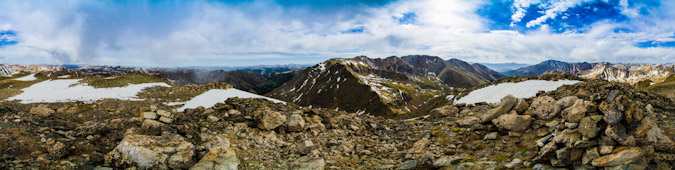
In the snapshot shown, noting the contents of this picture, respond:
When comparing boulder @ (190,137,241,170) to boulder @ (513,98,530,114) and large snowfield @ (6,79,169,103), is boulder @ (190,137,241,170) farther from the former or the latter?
large snowfield @ (6,79,169,103)

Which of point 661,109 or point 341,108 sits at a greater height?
point 661,109

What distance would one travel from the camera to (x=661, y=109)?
44.0ft

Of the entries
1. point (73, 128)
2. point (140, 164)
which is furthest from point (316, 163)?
point (73, 128)

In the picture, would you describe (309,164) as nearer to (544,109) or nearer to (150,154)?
(150,154)

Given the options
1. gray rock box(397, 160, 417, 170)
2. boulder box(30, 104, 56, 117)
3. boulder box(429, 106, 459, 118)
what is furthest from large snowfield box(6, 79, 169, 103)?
boulder box(429, 106, 459, 118)

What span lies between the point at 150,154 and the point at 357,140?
34.6 feet

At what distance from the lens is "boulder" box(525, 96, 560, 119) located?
1345 cm

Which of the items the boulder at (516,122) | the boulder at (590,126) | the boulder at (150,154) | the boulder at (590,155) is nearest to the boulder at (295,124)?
the boulder at (150,154)

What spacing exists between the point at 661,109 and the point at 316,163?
1837cm

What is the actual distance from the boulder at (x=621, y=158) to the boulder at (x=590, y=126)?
847 millimetres

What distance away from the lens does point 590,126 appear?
29.2 ft

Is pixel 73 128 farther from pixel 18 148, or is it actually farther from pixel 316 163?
pixel 316 163

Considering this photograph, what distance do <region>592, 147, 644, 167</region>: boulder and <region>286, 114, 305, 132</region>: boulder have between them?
13375 millimetres

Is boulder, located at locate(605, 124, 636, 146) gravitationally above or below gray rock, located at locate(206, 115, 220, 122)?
above
